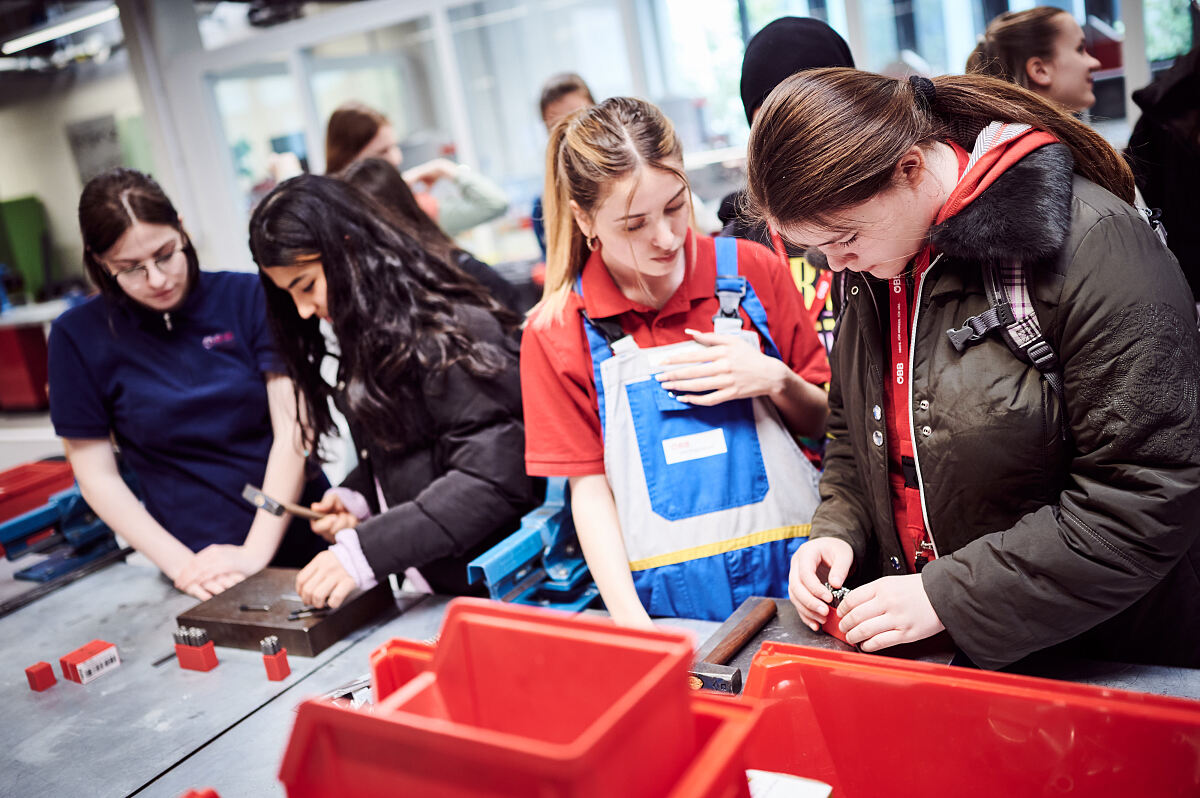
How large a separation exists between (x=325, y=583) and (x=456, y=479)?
1.01 ft

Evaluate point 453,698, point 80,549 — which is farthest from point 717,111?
point 453,698

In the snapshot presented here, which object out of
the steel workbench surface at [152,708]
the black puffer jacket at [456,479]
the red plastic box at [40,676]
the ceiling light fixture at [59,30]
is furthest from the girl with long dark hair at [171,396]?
the ceiling light fixture at [59,30]

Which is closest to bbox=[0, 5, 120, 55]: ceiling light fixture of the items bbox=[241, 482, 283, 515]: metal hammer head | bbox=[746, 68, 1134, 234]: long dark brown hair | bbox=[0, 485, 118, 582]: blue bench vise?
bbox=[0, 485, 118, 582]: blue bench vise

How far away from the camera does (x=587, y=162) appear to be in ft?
4.87

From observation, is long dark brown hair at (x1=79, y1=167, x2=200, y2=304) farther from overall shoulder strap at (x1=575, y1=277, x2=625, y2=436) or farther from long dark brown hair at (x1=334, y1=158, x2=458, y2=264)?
overall shoulder strap at (x1=575, y1=277, x2=625, y2=436)

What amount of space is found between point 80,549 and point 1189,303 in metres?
2.56

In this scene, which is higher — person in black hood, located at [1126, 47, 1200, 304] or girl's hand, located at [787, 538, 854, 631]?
person in black hood, located at [1126, 47, 1200, 304]

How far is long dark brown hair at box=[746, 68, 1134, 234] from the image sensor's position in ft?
3.34

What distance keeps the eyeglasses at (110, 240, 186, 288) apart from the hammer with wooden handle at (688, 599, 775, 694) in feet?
5.03

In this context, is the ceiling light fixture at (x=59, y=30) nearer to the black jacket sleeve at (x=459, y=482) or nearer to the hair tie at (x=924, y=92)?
the black jacket sleeve at (x=459, y=482)

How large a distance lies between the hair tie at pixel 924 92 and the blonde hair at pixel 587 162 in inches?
18.7

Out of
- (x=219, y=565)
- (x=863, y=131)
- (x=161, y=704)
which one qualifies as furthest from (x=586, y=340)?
(x=219, y=565)

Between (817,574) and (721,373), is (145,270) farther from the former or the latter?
(817,574)

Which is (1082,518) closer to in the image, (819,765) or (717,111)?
(819,765)
